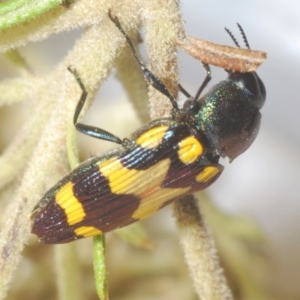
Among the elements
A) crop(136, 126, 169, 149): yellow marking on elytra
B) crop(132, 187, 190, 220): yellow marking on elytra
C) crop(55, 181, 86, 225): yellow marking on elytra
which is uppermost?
crop(136, 126, 169, 149): yellow marking on elytra

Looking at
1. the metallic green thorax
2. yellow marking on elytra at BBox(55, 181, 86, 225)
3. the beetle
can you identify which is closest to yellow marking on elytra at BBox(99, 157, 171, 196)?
the beetle

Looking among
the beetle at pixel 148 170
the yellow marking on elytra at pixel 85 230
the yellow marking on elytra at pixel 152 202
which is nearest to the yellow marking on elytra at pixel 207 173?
the beetle at pixel 148 170

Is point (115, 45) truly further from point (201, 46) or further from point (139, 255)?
point (139, 255)

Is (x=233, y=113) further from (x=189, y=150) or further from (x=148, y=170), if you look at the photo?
(x=148, y=170)

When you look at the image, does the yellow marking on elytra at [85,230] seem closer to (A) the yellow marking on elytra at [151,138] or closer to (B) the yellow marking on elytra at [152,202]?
(B) the yellow marking on elytra at [152,202]

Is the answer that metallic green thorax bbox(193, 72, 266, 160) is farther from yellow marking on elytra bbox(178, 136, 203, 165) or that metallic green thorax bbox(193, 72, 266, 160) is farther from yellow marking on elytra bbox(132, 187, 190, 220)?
yellow marking on elytra bbox(132, 187, 190, 220)

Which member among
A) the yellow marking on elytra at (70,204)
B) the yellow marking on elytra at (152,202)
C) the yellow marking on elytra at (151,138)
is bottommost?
the yellow marking on elytra at (152,202)

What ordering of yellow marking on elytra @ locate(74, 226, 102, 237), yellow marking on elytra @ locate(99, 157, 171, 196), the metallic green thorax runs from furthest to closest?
the metallic green thorax < yellow marking on elytra @ locate(99, 157, 171, 196) < yellow marking on elytra @ locate(74, 226, 102, 237)

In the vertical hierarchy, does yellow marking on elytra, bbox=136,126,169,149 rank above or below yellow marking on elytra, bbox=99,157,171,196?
above

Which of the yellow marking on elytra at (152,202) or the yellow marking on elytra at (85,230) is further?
the yellow marking on elytra at (152,202)
